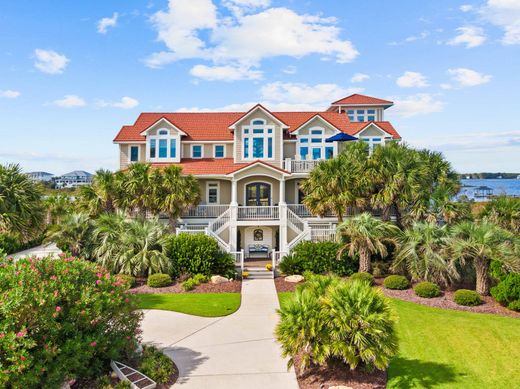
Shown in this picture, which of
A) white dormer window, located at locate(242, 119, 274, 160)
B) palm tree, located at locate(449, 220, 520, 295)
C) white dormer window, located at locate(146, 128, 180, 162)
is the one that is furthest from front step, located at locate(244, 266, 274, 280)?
white dormer window, located at locate(146, 128, 180, 162)

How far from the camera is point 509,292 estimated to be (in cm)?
1639

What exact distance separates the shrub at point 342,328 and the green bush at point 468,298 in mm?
9205

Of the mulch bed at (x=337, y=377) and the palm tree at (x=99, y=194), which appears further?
the palm tree at (x=99, y=194)

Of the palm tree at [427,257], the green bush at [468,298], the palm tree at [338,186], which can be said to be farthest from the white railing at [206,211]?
the green bush at [468,298]

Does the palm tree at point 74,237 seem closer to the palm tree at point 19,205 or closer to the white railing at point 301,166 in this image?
the palm tree at point 19,205

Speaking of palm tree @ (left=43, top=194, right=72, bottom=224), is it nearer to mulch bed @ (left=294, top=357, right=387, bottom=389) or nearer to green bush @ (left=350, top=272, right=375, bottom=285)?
green bush @ (left=350, top=272, right=375, bottom=285)

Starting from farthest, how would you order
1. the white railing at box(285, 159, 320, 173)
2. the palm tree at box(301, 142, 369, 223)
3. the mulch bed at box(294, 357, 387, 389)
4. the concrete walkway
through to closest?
1. the white railing at box(285, 159, 320, 173)
2. the palm tree at box(301, 142, 369, 223)
3. the concrete walkway
4. the mulch bed at box(294, 357, 387, 389)

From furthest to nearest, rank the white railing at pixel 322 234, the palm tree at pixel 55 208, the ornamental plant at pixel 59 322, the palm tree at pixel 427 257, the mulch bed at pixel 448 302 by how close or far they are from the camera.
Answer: the palm tree at pixel 55 208
the white railing at pixel 322 234
the palm tree at pixel 427 257
the mulch bed at pixel 448 302
the ornamental plant at pixel 59 322

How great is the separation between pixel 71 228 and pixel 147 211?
5.23 m

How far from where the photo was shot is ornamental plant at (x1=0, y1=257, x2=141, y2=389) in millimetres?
7758

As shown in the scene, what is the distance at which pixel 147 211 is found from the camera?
25.9m

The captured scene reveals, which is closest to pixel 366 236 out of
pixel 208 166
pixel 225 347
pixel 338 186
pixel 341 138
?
pixel 338 186

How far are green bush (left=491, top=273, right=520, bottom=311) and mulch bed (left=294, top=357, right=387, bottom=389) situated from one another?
31.0ft

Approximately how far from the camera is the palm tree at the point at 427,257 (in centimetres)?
1867
